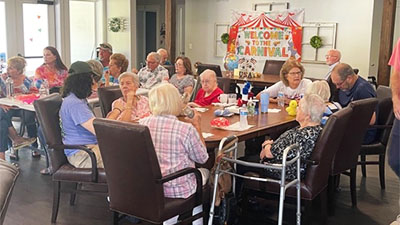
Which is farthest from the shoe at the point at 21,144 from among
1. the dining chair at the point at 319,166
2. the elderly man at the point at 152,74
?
the dining chair at the point at 319,166

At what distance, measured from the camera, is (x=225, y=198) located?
10.3 feet

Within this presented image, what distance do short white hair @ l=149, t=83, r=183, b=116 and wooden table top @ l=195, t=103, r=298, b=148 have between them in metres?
0.43

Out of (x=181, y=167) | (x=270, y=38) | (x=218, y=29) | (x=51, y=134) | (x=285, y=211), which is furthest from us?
(x=218, y=29)

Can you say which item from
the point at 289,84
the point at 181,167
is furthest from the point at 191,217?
the point at 289,84

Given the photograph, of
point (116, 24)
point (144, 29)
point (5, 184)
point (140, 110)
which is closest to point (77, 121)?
point (140, 110)

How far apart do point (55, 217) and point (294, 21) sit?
6787 millimetres

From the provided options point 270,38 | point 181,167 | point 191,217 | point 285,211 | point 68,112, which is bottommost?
point 285,211

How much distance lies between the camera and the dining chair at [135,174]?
8.18 feet

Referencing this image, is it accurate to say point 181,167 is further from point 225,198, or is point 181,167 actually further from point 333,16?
point 333,16

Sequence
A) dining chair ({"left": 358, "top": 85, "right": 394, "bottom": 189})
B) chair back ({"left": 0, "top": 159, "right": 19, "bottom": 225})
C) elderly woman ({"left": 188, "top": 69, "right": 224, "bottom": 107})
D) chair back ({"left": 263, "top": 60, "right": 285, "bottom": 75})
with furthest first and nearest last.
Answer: chair back ({"left": 263, "top": 60, "right": 285, "bottom": 75}), elderly woman ({"left": 188, "top": 69, "right": 224, "bottom": 107}), dining chair ({"left": 358, "top": 85, "right": 394, "bottom": 189}), chair back ({"left": 0, "top": 159, "right": 19, "bottom": 225})

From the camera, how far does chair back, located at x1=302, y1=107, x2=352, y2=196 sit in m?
2.97

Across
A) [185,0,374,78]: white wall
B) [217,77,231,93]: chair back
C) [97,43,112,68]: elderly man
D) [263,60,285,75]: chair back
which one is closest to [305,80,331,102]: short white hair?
[217,77,231,93]: chair back

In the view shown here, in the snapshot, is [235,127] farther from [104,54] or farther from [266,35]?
[266,35]

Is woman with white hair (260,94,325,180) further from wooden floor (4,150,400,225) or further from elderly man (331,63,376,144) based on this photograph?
elderly man (331,63,376,144)
